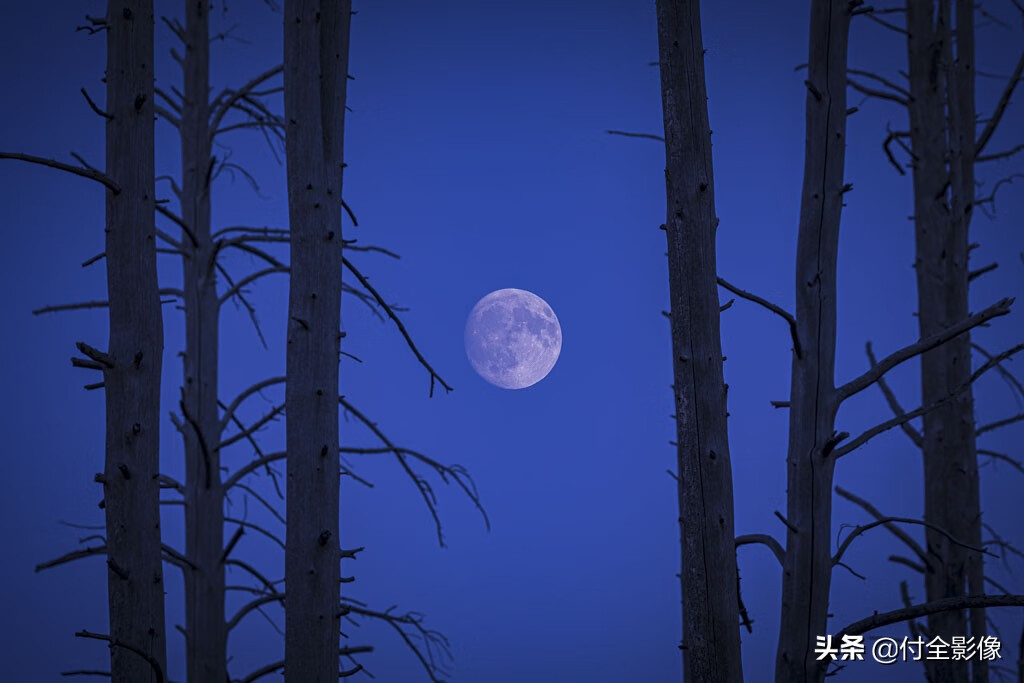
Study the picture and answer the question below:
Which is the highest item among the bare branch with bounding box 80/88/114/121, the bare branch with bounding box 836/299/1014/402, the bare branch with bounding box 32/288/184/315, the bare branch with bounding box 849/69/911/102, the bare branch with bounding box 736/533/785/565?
the bare branch with bounding box 849/69/911/102

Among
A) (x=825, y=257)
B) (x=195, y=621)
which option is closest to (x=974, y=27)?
(x=825, y=257)

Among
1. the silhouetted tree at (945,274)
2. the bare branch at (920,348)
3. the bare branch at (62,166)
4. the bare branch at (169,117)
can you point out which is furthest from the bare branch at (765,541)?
the bare branch at (169,117)

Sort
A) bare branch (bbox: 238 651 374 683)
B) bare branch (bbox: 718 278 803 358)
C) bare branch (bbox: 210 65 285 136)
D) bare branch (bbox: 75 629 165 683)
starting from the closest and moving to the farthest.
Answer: bare branch (bbox: 75 629 165 683), bare branch (bbox: 718 278 803 358), bare branch (bbox: 238 651 374 683), bare branch (bbox: 210 65 285 136)

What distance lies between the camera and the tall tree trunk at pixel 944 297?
5.23m

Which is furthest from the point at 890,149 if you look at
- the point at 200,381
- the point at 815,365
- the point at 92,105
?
the point at 200,381

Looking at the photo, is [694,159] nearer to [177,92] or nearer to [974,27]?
[974,27]

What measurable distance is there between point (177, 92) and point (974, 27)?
549 centimetres

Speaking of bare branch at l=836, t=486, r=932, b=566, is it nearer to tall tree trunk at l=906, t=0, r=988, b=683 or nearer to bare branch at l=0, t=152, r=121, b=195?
tall tree trunk at l=906, t=0, r=988, b=683

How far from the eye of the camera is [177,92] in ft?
21.4

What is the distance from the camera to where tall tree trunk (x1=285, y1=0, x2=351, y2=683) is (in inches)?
148

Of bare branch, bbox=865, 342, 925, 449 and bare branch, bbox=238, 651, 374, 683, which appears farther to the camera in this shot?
bare branch, bbox=865, 342, 925, 449

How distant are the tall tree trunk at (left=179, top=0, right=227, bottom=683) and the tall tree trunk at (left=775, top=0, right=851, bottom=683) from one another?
394 centimetres

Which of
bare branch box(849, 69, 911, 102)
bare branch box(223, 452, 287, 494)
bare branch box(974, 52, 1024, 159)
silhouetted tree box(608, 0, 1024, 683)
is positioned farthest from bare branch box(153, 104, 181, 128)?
bare branch box(974, 52, 1024, 159)

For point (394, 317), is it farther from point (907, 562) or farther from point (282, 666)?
point (907, 562)
